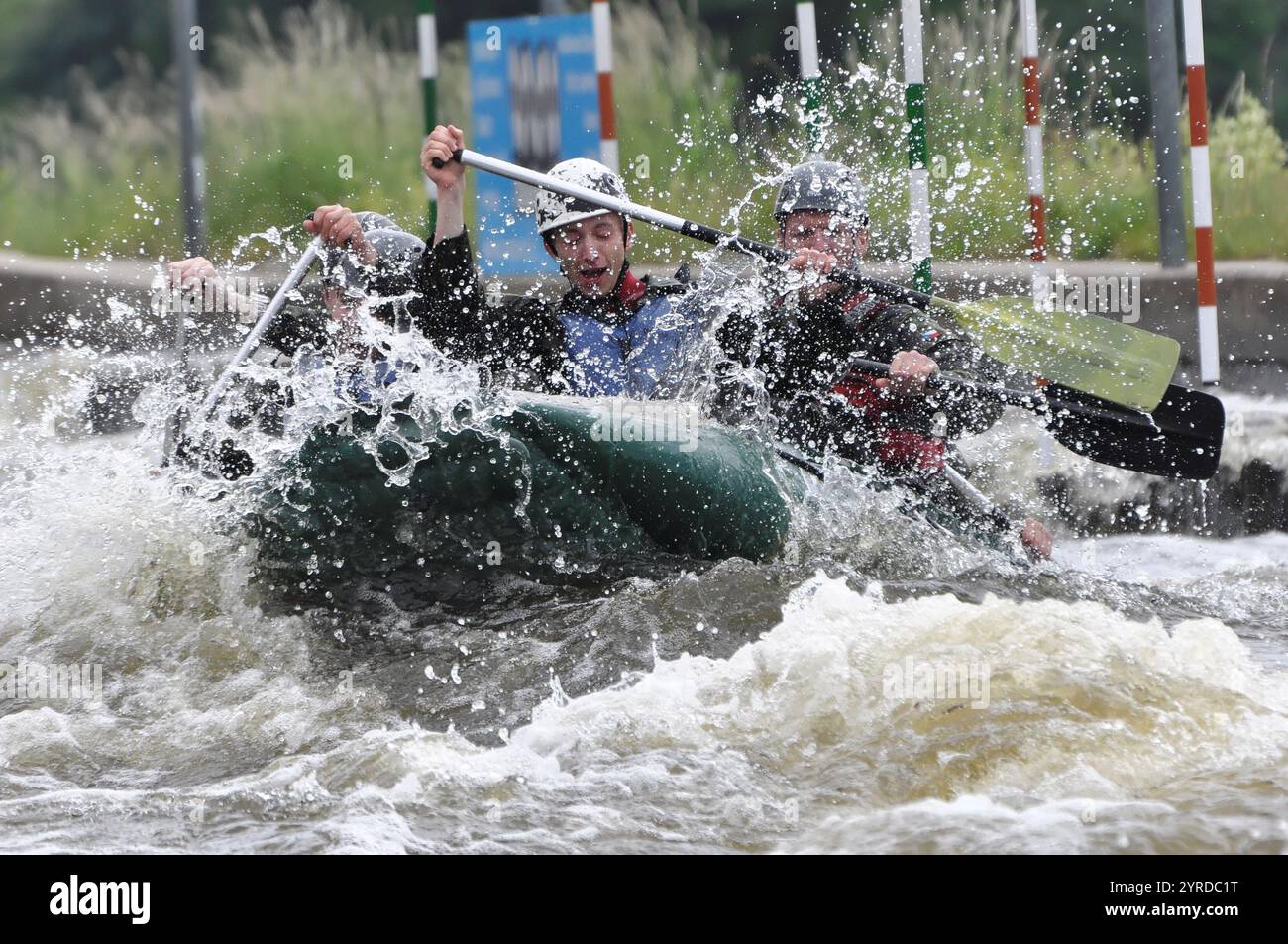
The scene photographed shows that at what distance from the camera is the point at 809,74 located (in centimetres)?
652

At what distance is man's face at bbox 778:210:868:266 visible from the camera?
16.5 feet

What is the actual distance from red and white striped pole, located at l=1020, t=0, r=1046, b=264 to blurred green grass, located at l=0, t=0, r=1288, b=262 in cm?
101

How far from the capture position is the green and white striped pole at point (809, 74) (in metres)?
6.49

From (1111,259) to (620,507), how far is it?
20.7 feet

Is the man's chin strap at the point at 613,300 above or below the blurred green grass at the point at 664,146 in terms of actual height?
below

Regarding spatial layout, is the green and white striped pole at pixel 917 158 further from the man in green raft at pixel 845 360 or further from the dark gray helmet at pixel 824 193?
the man in green raft at pixel 845 360

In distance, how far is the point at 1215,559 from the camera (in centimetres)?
659

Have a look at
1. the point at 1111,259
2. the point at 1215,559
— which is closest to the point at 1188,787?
the point at 1215,559

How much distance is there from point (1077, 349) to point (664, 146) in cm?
583

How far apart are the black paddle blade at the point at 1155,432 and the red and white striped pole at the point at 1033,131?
1709 mm

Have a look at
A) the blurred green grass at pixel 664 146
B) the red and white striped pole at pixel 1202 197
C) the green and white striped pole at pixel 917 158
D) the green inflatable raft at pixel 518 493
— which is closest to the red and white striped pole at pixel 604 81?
the blurred green grass at pixel 664 146

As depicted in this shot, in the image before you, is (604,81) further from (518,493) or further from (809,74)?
(518,493)

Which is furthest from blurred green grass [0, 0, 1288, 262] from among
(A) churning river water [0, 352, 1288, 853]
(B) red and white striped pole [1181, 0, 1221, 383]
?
(A) churning river water [0, 352, 1288, 853]
